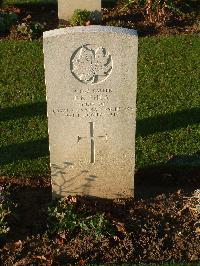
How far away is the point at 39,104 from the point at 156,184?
105 inches

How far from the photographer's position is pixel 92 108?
6227 millimetres

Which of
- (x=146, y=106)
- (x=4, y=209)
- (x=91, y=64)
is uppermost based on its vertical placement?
(x=91, y=64)

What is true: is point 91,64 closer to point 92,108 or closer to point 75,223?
point 92,108

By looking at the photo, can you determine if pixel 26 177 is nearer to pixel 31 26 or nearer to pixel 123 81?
pixel 123 81

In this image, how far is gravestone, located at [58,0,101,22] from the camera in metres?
11.5

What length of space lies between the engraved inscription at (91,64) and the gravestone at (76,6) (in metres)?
5.81

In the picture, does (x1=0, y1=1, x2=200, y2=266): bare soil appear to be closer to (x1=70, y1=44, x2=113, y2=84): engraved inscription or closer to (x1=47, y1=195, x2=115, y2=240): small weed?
(x1=47, y1=195, x2=115, y2=240): small weed

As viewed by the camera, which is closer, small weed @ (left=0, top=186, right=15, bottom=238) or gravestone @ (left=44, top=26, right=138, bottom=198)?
gravestone @ (left=44, top=26, right=138, bottom=198)

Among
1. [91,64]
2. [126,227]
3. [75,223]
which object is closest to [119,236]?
[126,227]

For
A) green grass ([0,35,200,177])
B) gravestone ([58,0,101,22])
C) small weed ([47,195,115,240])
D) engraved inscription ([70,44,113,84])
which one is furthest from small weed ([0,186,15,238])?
gravestone ([58,0,101,22])

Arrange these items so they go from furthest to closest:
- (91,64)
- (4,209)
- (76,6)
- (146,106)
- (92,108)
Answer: (76,6) → (146,106) → (4,209) → (92,108) → (91,64)

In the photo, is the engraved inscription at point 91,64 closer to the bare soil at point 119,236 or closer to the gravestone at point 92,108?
the gravestone at point 92,108

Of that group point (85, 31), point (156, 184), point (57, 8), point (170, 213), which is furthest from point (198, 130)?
point (57, 8)

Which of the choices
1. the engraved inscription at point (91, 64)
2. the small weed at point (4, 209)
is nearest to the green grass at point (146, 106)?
the small weed at point (4, 209)
